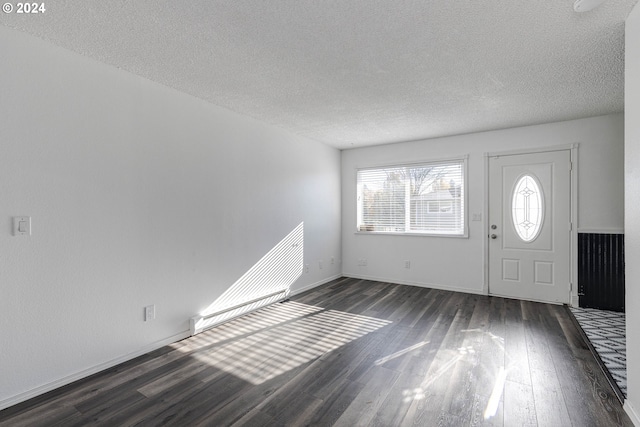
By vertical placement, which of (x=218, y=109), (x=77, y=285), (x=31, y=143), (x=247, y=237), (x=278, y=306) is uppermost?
(x=218, y=109)

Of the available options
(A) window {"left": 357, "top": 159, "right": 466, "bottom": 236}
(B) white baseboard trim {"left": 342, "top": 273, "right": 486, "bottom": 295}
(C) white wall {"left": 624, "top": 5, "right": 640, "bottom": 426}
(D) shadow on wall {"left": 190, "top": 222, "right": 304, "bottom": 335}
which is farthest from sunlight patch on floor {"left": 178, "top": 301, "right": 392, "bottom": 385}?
(A) window {"left": 357, "top": 159, "right": 466, "bottom": 236}

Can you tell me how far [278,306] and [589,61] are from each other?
4.14 meters

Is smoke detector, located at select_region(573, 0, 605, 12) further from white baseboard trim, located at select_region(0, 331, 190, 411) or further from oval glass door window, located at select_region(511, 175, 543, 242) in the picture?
white baseboard trim, located at select_region(0, 331, 190, 411)

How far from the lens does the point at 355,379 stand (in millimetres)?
2344

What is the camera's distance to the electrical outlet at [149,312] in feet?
9.13

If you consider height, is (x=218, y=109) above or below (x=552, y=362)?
above

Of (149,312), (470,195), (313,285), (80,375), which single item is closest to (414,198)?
(470,195)

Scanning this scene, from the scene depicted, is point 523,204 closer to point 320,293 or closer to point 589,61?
point 589,61

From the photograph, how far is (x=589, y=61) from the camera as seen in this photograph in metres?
2.51

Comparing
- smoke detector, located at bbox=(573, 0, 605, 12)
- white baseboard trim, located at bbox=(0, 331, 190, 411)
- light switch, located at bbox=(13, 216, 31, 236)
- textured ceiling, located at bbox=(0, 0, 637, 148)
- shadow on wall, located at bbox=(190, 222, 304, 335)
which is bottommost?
white baseboard trim, located at bbox=(0, 331, 190, 411)

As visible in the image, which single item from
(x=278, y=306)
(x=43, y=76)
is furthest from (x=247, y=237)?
(x=43, y=76)

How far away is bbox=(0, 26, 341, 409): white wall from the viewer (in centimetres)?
207

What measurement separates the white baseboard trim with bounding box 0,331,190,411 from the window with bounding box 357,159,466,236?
3797 millimetres

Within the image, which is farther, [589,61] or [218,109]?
[218,109]
